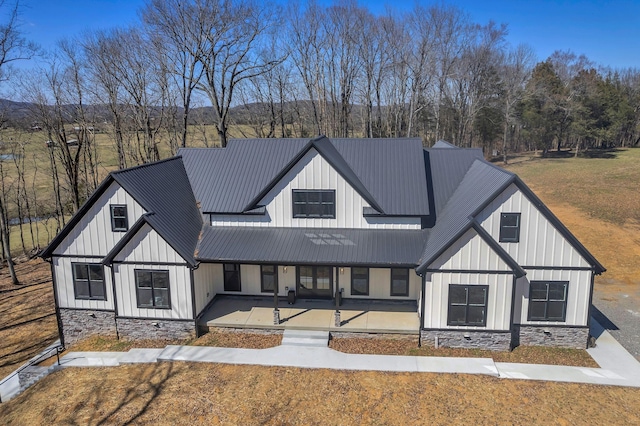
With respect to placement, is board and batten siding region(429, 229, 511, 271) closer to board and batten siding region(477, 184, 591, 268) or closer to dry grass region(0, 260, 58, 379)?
board and batten siding region(477, 184, 591, 268)

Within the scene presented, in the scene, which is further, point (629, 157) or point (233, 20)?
point (629, 157)

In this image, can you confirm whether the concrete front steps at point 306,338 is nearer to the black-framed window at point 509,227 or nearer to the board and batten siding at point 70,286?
the board and batten siding at point 70,286

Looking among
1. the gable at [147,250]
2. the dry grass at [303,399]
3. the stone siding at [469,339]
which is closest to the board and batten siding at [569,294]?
the stone siding at [469,339]

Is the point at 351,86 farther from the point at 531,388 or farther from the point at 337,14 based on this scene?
the point at 531,388

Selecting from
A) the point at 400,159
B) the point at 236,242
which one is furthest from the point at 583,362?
the point at 236,242

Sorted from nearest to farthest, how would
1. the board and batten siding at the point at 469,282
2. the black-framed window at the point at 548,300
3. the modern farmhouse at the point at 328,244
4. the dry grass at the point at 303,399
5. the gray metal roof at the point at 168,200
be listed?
the dry grass at the point at 303,399, the board and batten siding at the point at 469,282, the modern farmhouse at the point at 328,244, the black-framed window at the point at 548,300, the gray metal roof at the point at 168,200

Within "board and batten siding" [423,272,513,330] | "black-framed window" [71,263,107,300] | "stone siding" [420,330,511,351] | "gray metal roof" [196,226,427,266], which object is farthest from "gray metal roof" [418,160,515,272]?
"black-framed window" [71,263,107,300]
